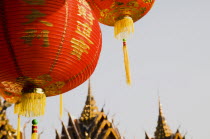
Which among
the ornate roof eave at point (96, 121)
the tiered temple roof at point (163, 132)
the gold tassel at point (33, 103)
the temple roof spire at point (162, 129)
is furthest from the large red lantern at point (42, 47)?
the temple roof spire at point (162, 129)

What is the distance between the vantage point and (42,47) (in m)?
2.36

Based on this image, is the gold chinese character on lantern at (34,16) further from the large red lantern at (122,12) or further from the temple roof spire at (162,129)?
the temple roof spire at (162,129)

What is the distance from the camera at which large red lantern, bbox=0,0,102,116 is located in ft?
7.70

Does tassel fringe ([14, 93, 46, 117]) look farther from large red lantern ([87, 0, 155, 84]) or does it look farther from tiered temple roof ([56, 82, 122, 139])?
tiered temple roof ([56, 82, 122, 139])

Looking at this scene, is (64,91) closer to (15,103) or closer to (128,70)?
(15,103)

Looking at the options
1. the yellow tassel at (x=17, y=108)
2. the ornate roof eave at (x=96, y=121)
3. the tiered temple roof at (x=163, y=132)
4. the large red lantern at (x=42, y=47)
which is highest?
the large red lantern at (x=42, y=47)

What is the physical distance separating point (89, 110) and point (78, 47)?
11.4 meters

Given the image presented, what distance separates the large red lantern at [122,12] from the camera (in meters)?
3.55

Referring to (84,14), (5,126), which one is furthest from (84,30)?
(5,126)

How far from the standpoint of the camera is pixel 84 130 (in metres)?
13.0

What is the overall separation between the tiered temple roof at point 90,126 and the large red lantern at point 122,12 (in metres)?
8.95

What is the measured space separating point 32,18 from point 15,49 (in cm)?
26

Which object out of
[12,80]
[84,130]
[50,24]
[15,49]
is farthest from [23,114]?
[84,130]

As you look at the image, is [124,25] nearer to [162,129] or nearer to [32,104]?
[32,104]
